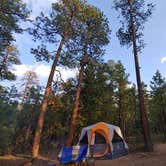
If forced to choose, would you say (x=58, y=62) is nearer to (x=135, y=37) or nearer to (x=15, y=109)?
(x=15, y=109)

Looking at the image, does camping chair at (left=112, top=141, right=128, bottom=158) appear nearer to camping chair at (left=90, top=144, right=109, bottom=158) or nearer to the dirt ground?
camping chair at (left=90, top=144, right=109, bottom=158)

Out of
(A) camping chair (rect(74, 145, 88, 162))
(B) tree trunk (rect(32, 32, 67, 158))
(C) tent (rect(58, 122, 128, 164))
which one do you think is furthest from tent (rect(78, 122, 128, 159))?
(A) camping chair (rect(74, 145, 88, 162))

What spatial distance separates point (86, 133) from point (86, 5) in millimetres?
10044

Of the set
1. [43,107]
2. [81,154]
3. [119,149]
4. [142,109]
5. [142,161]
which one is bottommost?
[142,161]

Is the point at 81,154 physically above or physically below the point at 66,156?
above

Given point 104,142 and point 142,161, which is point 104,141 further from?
point 142,161

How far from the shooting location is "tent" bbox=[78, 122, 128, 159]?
12.4 meters

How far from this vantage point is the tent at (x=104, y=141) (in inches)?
489

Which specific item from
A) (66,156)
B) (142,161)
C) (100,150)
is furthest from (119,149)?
(66,156)

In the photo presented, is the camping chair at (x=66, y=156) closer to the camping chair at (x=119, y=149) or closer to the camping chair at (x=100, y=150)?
the camping chair at (x=100, y=150)

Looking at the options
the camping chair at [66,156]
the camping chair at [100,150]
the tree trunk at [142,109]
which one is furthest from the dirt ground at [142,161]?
the camping chair at [100,150]

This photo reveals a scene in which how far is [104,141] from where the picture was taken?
1356cm

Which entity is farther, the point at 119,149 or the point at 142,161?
the point at 119,149

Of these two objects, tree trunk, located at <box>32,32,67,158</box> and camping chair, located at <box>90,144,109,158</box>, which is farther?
camping chair, located at <box>90,144,109,158</box>
